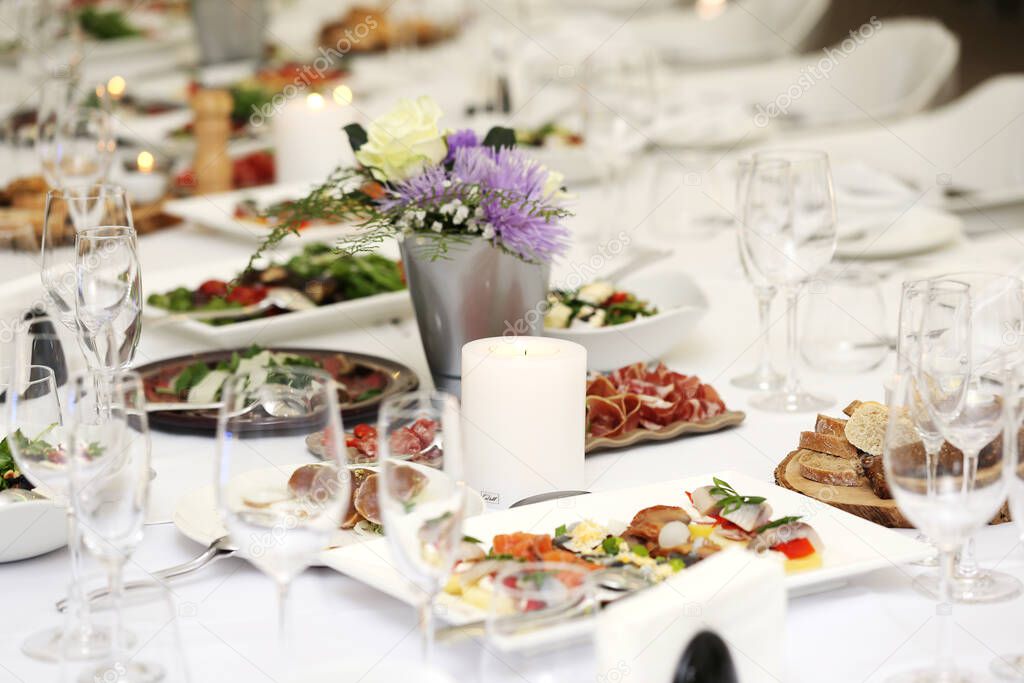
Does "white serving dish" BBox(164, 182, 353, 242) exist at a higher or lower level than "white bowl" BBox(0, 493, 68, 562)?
higher

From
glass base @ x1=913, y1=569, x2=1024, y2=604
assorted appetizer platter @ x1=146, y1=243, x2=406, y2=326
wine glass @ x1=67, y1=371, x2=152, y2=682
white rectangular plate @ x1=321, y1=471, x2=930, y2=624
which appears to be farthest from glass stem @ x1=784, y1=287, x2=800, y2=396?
wine glass @ x1=67, y1=371, x2=152, y2=682

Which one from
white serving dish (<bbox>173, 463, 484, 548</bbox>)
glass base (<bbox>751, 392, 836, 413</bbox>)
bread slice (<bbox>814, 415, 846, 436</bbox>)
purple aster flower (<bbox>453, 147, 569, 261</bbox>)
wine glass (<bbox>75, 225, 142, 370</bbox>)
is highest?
purple aster flower (<bbox>453, 147, 569, 261</bbox>)

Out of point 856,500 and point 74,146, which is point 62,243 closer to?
point 856,500

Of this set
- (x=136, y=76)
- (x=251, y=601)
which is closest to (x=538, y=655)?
(x=251, y=601)

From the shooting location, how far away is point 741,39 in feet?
14.7

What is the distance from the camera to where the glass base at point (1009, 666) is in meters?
0.82

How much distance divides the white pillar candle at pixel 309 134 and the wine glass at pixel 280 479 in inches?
71.5

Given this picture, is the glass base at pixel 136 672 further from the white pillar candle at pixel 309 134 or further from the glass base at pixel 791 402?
the white pillar candle at pixel 309 134

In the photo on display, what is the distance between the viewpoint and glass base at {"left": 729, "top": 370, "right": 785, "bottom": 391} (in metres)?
1.47

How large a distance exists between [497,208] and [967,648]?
2.07 ft

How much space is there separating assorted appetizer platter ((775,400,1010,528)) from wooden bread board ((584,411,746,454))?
0.13 m

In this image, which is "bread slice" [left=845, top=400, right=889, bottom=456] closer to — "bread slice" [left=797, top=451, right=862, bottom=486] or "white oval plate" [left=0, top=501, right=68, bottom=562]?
"bread slice" [left=797, top=451, right=862, bottom=486]

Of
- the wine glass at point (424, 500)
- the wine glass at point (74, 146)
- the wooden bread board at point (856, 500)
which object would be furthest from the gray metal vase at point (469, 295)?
the wine glass at point (74, 146)

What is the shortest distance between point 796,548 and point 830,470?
0.63 ft
